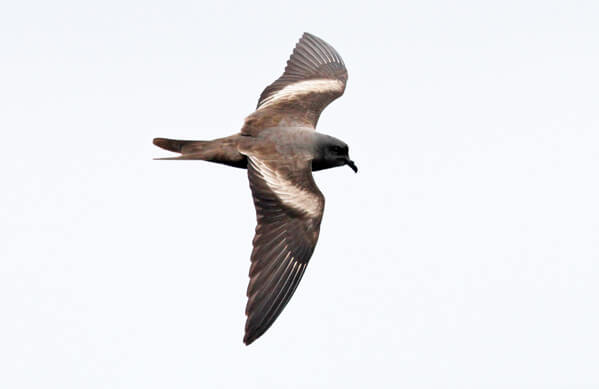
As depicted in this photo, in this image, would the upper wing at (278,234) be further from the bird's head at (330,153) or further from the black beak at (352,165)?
the black beak at (352,165)

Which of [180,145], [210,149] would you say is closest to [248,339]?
[210,149]

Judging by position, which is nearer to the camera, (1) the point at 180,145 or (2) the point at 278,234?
(2) the point at 278,234

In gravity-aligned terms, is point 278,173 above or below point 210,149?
below

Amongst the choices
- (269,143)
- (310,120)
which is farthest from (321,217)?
(310,120)

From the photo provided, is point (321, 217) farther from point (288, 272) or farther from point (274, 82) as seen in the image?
point (274, 82)

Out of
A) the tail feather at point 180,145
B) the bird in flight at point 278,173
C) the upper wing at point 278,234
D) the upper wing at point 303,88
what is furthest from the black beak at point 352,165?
the tail feather at point 180,145

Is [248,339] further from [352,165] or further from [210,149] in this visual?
[352,165]

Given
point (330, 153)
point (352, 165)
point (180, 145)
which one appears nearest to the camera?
point (180, 145)

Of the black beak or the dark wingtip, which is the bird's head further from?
the dark wingtip
